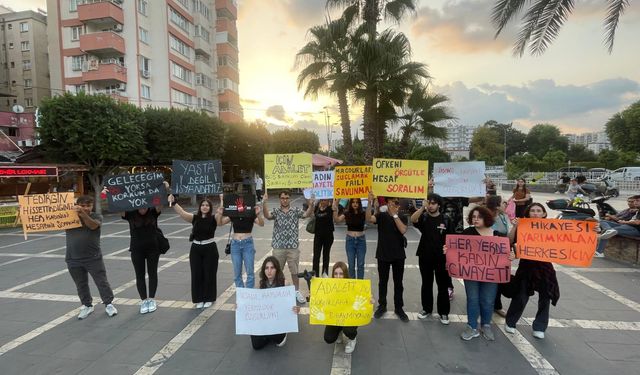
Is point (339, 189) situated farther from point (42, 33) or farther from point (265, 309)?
point (42, 33)

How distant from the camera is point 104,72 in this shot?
1016 inches

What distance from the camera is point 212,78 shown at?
3762 centimetres

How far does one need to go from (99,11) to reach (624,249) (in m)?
34.5

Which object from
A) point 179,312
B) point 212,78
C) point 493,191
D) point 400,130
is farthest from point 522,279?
point 212,78

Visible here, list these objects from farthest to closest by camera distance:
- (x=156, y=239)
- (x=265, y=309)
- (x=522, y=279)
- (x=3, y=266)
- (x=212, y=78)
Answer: (x=212, y=78) < (x=3, y=266) < (x=156, y=239) < (x=522, y=279) < (x=265, y=309)

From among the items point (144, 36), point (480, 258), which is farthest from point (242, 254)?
point (144, 36)

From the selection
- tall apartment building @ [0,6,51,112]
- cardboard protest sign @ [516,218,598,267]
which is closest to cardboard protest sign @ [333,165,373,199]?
cardboard protest sign @ [516,218,598,267]

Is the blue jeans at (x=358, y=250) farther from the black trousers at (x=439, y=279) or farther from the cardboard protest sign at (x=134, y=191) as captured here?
the cardboard protest sign at (x=134, y=191)

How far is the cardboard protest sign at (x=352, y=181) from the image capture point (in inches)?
206

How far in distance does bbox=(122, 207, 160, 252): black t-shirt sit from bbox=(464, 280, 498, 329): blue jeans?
14.8 ft

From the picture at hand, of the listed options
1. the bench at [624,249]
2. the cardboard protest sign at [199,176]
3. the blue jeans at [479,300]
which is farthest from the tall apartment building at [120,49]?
the bench at [624,249]

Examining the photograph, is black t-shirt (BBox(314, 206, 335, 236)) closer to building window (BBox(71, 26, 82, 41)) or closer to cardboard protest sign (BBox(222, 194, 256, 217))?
cardboard protest sign (BBox(222, 194, 256, 217))

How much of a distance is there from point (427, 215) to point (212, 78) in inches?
1505

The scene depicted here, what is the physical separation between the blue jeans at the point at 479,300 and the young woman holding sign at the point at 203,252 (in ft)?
12.0
